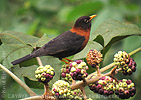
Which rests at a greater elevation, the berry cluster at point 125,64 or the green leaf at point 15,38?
the green leaf at point 15,38

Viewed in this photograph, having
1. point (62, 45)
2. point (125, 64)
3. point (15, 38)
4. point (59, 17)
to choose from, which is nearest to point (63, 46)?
point (62, 45)

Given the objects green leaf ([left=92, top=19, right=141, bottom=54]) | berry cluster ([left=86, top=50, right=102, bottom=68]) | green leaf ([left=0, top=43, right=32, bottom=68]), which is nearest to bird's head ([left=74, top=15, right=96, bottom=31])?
green leaf ([left=92, top=19, right=141, bottom=54])

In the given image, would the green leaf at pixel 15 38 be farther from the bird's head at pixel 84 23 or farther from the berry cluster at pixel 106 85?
the berry cluster at pixel 106 85

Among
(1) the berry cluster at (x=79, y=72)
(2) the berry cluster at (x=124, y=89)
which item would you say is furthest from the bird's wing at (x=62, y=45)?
(2) the berry cluster at (x=124, y=89)

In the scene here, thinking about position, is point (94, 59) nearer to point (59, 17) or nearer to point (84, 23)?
point (84, 23)

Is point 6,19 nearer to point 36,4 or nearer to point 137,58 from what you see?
point 36,4

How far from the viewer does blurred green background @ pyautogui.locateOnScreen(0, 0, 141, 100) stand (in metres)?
2.96

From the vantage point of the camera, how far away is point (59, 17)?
26.4 ft

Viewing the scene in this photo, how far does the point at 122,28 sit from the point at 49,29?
440cm

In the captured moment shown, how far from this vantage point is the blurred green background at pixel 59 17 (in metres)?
2.96

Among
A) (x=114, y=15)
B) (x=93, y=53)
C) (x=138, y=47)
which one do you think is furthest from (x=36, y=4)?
(x=93, y=53)

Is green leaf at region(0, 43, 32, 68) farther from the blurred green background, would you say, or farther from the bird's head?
the bird's head

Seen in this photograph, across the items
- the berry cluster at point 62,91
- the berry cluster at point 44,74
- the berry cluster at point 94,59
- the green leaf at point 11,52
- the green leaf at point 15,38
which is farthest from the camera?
the green leaf at point 15,38

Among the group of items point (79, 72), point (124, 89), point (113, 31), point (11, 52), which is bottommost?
point (124, 89)
